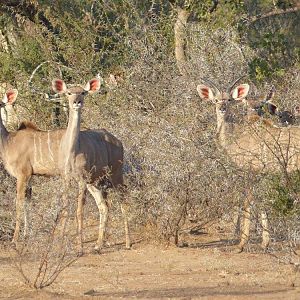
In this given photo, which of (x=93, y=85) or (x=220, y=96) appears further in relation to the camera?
(x=93, y=85)

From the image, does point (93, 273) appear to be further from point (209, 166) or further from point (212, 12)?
point (212, 12)

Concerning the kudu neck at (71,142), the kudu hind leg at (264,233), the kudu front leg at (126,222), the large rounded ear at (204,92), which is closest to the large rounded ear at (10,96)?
the kudu neck at (71,142)

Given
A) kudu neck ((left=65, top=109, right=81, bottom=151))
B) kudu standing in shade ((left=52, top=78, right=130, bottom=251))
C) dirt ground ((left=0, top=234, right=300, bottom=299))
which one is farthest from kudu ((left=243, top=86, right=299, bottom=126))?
kudu neck ((left=65, top=109, right=81, bottom=151))

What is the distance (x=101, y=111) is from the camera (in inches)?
517

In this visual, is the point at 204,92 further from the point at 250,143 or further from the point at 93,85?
the point at 93,85

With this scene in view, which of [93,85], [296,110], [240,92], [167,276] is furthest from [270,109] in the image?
[167,276]

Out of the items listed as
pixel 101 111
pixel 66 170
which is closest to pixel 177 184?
pixel 66 170

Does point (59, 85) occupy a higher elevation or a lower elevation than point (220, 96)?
higher

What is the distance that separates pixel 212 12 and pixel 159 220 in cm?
604

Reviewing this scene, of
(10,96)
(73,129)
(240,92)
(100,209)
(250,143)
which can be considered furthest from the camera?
(10,96)

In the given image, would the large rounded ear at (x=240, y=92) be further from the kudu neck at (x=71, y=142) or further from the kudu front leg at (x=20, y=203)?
the kudu front leg at (x=20, y=203)

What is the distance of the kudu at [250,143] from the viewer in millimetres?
10094

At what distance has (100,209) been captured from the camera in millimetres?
11328

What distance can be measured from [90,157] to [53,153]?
61 cm
